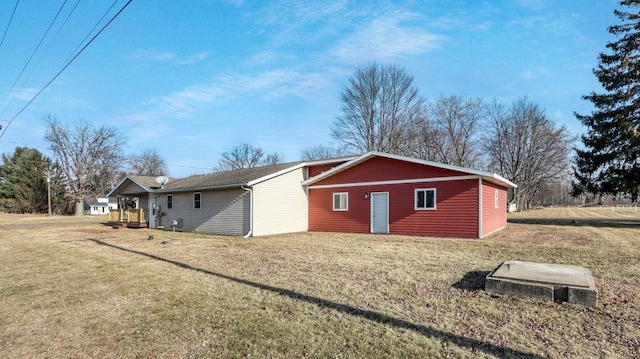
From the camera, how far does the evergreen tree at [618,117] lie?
61.5 feet

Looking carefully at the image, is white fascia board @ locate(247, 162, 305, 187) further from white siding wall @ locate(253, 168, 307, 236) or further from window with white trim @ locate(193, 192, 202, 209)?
window with white trim @ locate(193, 192, 202, 209)

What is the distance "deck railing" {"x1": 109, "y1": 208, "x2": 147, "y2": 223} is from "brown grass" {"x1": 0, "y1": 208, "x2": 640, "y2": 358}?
45.5ft

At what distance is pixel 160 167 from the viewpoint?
61.8m

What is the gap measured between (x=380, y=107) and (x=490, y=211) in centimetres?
2073

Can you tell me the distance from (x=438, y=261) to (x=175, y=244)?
30.2ft

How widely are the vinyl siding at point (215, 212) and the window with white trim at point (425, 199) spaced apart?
764 cm

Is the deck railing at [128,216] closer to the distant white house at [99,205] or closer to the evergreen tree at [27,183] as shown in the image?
the evergreen tree at [27,183]

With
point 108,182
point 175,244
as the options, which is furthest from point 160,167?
point 175,244

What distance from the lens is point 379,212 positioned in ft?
53.4

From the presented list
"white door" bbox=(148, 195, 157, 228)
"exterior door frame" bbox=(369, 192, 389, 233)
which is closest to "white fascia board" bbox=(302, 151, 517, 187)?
"exterior door frame" bbox=(369, 192, 389, 233)

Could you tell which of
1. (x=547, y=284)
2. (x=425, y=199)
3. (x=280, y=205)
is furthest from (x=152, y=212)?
(x=547, y=284)

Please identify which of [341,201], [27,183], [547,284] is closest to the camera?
[547,284]

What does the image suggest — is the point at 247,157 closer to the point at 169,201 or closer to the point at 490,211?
the point at 169,201

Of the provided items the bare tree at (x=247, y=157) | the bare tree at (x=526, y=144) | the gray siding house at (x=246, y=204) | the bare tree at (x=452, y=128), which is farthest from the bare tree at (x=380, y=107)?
the bare tree at (x=247, y=157)
